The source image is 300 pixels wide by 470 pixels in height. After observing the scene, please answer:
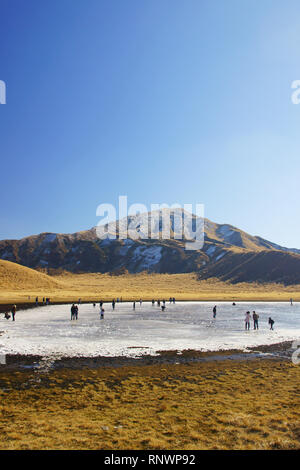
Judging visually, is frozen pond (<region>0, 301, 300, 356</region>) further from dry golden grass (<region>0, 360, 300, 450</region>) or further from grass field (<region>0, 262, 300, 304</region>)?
grass field (<region>0, 262, 300, 304</region>)

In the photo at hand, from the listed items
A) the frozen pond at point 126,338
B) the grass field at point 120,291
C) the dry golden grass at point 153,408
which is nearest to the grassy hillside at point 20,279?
the grass field at point 120,291

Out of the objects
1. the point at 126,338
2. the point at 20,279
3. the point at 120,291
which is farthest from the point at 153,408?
the point at 20,279

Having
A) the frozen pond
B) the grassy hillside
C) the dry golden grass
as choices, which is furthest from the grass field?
the dry golden grass

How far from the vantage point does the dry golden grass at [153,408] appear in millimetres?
8125

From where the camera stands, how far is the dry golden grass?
8125 millimetres

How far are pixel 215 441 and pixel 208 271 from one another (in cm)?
17552

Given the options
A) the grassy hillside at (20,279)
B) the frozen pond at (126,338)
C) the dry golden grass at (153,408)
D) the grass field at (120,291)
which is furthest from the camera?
the grassy hillside at (20,279)

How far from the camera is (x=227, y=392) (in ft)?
40.2

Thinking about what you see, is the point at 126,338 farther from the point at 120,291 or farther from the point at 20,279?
the point at 20,279

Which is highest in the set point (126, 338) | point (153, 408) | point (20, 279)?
point (153, 408)

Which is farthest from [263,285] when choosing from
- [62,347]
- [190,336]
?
[62,347]

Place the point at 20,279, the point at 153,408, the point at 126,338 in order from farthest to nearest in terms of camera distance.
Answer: the point at 20,279, the point at 126,338, the point at 153,408

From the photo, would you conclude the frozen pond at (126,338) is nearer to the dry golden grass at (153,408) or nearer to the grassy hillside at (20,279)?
the dry golden grass at (153,408)

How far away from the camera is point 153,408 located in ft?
34.5
